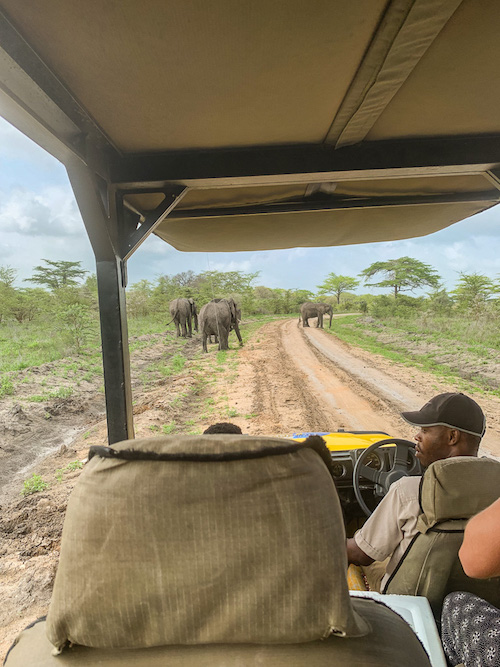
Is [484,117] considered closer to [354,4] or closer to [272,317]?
[354,4]

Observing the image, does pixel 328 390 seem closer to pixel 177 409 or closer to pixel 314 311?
pixel 177 409

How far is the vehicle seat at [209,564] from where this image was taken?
64 cm

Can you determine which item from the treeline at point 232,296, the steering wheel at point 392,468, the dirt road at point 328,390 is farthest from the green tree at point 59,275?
the steering wheel at point 392,468

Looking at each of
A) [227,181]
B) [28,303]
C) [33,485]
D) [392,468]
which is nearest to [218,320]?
[28,303]

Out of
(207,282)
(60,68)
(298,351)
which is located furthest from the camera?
(207,282)

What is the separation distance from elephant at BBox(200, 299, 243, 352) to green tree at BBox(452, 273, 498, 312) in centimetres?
727

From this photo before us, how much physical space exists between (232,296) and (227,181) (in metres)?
11.6

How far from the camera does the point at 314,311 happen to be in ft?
53.7

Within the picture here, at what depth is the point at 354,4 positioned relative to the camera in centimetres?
120

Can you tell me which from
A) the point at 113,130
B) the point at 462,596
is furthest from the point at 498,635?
the point at 113,130

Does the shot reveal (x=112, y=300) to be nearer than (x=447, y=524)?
No

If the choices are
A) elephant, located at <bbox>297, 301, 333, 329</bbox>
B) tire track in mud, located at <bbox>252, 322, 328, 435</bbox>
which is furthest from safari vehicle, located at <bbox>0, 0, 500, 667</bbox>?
elephant, located at <bbox>297, 301, 333, 329</bbox>

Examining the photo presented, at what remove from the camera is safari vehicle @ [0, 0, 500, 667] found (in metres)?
0.65

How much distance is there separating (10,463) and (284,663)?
6238 millimetres
